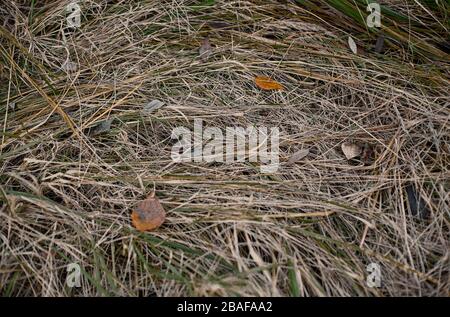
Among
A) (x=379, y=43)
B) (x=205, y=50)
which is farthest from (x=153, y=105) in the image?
(x=379, y=43)

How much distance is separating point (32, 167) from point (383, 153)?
1.02m

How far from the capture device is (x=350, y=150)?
62.8 inches

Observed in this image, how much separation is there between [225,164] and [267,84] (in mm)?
365

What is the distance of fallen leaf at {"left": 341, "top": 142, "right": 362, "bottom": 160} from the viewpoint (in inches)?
62.4

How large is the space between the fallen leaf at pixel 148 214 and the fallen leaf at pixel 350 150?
0.58 m

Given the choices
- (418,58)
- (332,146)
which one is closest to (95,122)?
(332,146)

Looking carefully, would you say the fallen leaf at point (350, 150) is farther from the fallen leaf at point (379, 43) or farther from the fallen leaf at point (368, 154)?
the fallen leaf at point (379, 43)

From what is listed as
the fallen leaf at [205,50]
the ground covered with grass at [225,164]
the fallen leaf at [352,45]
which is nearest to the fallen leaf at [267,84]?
the ground covered with grass at [225,164]

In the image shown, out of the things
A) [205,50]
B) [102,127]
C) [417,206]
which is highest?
[205,50]

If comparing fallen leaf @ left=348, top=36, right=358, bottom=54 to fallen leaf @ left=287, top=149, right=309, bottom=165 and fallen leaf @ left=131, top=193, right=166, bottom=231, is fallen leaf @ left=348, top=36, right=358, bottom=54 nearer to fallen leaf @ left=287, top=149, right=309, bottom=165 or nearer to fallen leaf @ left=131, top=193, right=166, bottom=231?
fallen leaf @ left=287, top=149, right=309, bottom=165

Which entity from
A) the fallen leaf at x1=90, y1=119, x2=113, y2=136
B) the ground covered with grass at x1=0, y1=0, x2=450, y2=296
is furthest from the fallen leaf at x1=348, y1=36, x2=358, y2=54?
the fallen leaf at x1=90, y1=119, x2=113, y2=136

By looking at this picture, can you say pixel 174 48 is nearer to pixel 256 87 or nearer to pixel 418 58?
pixel 256 87

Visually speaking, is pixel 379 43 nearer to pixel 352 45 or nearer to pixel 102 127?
pixel 352 45

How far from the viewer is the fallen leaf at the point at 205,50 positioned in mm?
1846
